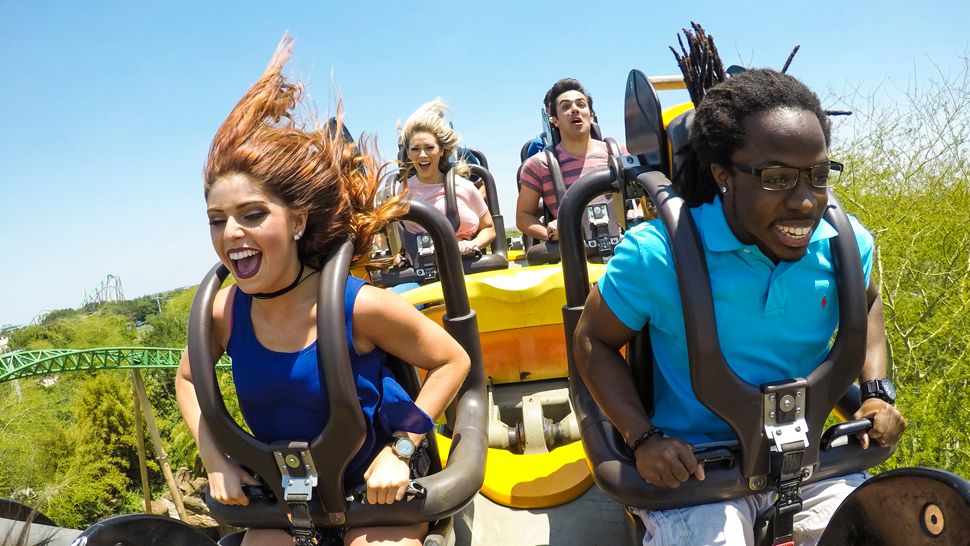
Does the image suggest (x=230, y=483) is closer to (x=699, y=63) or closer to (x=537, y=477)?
(x=537, y=477)

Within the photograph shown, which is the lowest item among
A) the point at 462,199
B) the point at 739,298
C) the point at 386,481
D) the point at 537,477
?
the point at 537,477

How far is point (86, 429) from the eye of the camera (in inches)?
911

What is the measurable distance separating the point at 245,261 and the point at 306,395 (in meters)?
0.34

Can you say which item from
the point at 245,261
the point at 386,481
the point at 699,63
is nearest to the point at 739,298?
the point at 699,63

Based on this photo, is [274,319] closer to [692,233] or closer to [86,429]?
[692,233]

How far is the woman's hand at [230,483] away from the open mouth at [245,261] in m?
0.46

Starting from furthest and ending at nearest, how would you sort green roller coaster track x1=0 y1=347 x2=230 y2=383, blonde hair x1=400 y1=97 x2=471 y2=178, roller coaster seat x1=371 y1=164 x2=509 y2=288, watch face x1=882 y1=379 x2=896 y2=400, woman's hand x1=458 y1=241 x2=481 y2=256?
green roller coaster track x1=0 y1=347 x2=230 y2=383
blonde hair x1=400 y1=97 x2=471 y2=178
woman's hand x1=458 y1=241 x2=481 y2=256
roller coaster seat x1=371 y1=164 x2=509 y2=288
watch face x1=882 y1=379 x2=896 y2=400

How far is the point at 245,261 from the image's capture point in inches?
59.4

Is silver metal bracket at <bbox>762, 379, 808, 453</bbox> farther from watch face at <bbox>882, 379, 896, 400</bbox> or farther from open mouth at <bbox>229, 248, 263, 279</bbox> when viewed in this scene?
Answer: open mouth at <bbox>229, 248, 263, 279</bbox>

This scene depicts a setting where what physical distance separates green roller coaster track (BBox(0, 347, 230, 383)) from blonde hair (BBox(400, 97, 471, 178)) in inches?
388

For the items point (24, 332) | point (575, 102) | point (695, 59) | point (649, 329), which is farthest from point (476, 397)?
point (24, 332)

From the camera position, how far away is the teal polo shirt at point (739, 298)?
4.56ft

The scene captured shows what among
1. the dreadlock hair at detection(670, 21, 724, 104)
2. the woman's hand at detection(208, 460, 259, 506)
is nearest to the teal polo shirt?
the dreadlock hair at detection(670, 21, 724, 104)

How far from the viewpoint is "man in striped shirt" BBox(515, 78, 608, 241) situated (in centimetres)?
427
